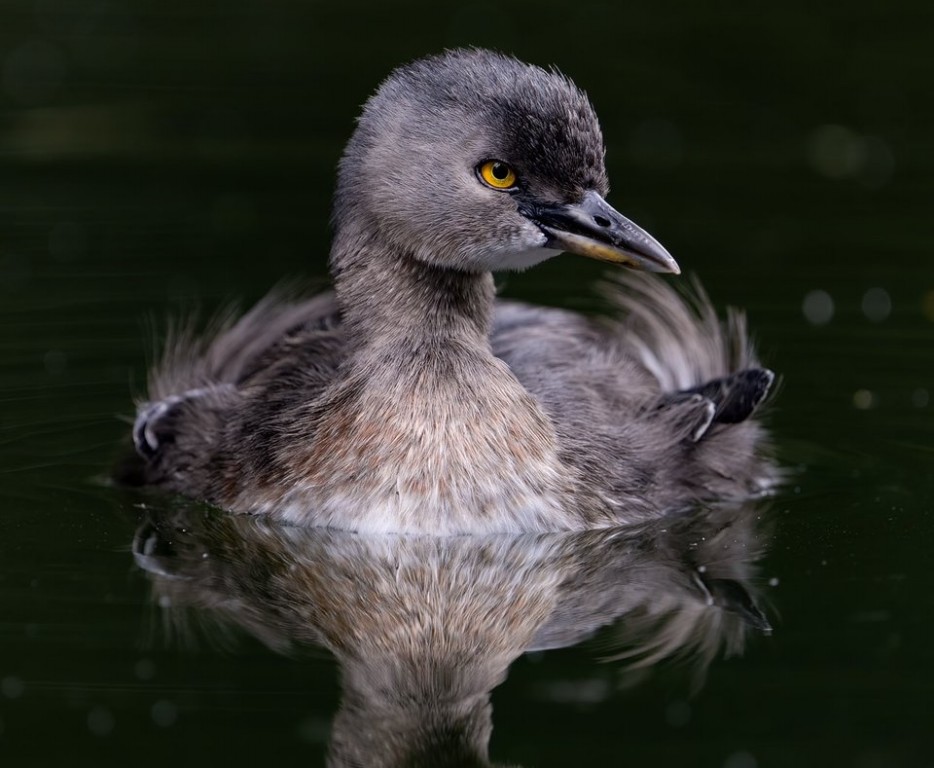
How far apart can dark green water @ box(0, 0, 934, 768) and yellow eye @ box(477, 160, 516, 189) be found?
186 centimetres

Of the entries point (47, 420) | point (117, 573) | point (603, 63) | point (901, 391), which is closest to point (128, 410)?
point (47, 420)

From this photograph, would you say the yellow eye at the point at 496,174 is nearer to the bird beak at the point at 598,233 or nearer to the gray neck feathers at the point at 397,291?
the bird beak at the point at 598,233

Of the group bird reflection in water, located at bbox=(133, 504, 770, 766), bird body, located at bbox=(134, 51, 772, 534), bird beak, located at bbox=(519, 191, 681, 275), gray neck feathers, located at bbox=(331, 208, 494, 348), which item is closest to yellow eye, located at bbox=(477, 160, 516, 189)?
bird body, located at bbox=(134, 51, 772, 534)

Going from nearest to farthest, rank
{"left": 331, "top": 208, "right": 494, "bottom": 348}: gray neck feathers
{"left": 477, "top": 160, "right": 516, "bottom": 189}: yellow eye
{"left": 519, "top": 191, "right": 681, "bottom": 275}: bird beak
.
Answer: {"left": 519, "top": 191, "right": 681, "bottom": 275}: bird beak, {"left": 477, "top": 160, "right": 516, "bottom": 189}: yellow eye, {"left": 331, "top": 208, "right": 494, "bottom": 348}: gray neck feathers

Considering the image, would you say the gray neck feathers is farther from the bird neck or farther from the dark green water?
the dark green water

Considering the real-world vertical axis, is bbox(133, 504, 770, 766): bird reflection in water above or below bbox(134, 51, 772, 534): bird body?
below

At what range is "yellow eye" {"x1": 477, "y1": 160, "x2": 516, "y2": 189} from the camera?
8.49 metres

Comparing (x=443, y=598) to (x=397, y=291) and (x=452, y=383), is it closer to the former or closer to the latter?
(x=452, y=383)

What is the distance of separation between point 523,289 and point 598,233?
380 centimetres

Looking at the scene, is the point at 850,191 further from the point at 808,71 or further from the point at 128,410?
the point at 128,410

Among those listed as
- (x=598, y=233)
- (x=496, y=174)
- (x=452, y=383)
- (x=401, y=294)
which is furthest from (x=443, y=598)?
(x=496, y=174)

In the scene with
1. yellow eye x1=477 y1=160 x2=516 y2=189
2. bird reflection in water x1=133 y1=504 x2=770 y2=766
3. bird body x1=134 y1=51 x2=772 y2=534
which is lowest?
bird reflection in water x1=133 y1=504 x2=770 y2=766

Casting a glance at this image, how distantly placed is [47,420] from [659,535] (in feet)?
10.3

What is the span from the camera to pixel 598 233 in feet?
27.5
